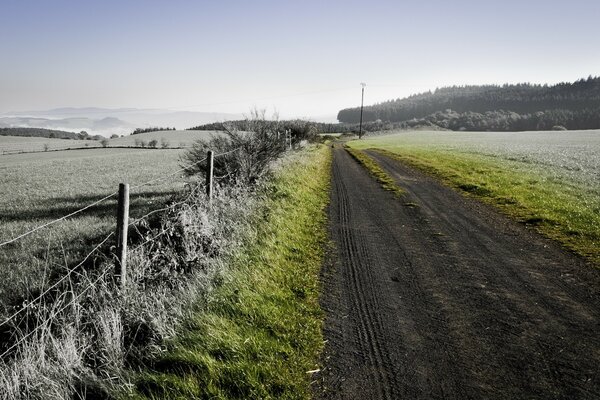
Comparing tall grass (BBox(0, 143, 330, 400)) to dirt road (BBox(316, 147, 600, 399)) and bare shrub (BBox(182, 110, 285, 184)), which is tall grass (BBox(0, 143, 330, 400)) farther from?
bare shrub (BBox(182, 110, 285, 184))

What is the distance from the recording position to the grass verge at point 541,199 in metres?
8.12

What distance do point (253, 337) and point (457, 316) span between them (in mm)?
2613

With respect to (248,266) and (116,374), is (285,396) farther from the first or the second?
(248,266)

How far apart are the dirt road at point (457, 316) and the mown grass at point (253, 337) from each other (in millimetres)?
291

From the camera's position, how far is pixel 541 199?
11.7 metres

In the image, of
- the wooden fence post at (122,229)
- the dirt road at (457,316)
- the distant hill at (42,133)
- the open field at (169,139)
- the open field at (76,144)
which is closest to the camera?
the dirt road at (457,316)

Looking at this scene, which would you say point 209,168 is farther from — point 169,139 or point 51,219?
point 169,139

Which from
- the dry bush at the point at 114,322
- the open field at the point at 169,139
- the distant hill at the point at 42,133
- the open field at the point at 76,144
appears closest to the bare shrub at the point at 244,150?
the dry bush at the point at 114,322

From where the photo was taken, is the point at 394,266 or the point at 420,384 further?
the point at 394,266

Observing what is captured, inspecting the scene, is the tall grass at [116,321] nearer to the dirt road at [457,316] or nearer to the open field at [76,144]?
the dirt road at [457,316]

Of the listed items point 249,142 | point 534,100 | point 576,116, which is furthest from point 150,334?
point 534,100

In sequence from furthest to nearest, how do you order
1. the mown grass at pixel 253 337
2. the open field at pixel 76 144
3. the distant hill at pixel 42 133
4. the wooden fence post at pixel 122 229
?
the distant hill at pixel 42 133
the open field at pixel 76 144
the wooden fence post at pixel 122 229
the mown grass at pixel 253 337

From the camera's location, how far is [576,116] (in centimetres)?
15725

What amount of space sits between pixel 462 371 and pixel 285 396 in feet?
5.81
